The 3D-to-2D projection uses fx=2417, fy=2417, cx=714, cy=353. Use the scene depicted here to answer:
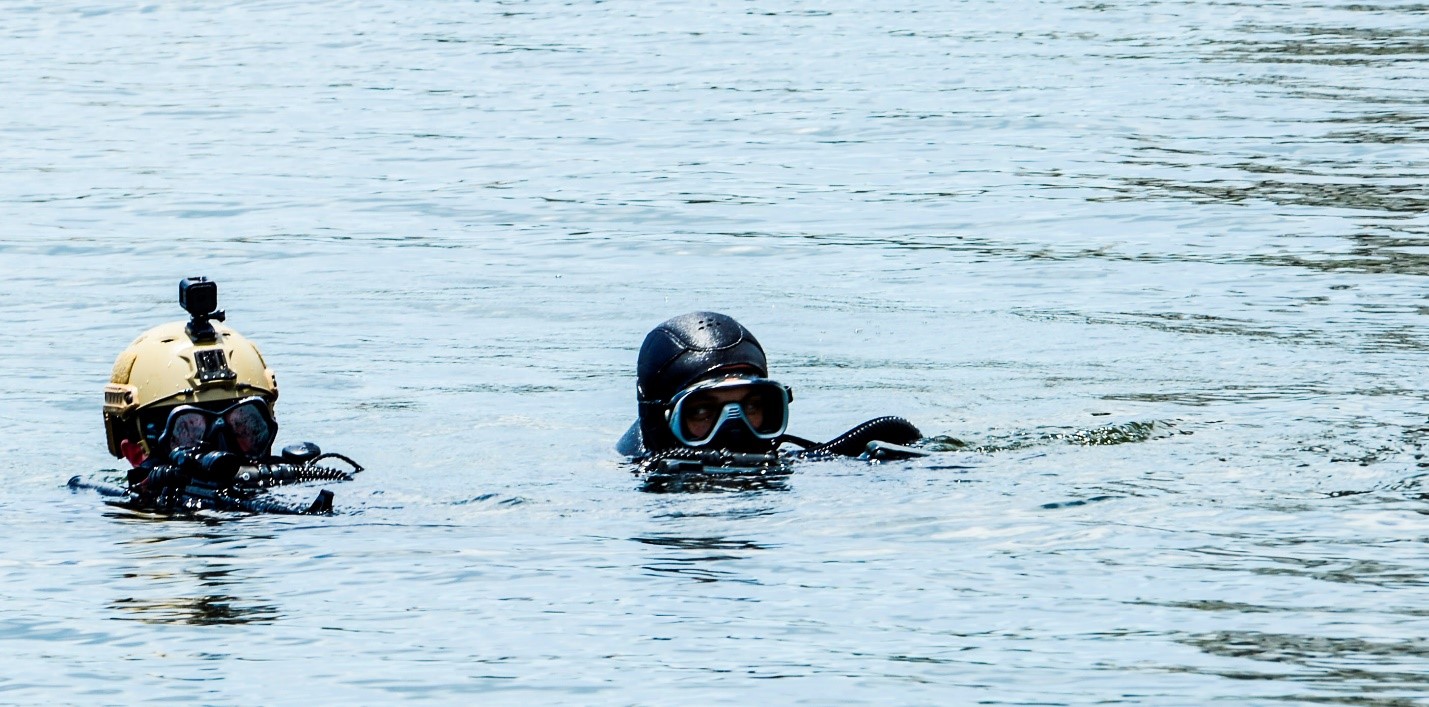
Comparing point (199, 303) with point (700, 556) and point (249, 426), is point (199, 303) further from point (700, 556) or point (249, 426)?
point (700, 556)

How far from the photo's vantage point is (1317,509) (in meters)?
9.55

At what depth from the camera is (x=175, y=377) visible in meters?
10.0

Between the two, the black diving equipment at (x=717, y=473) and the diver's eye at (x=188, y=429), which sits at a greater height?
the diver's eye at (x=188, y=429)

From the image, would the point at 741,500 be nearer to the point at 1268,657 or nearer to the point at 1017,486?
the point at 1017,486

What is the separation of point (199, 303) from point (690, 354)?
2209 millimetres

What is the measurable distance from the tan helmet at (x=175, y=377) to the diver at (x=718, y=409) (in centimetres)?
178

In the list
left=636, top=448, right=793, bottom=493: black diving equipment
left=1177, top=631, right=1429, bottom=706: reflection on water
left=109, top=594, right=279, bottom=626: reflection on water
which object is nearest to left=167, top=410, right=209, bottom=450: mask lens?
left=109, top=594, right=279, bottom=626: reflection on water

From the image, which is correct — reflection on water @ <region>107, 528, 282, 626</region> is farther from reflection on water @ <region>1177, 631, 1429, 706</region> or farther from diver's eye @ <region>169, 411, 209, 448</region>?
reflection on water @ <region>1177, 631, 1429, 706</region>

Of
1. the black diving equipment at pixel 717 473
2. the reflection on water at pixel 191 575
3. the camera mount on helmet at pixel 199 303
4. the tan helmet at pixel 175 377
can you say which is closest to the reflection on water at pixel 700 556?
the black diving equipment at pixel 717 473

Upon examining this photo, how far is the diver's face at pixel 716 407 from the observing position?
1067 cm

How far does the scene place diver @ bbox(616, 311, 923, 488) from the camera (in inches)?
417

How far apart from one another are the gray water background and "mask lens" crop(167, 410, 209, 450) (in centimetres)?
47

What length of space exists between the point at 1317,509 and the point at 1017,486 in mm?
1340

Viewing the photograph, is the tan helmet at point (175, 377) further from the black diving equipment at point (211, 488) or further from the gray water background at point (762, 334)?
the gray water background at point (762, 334)
